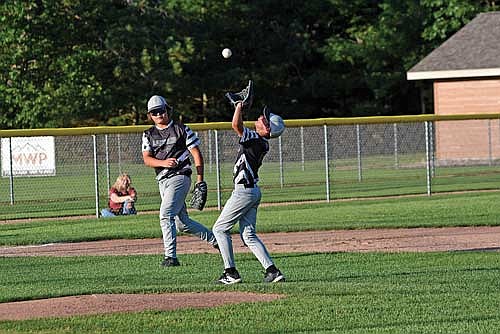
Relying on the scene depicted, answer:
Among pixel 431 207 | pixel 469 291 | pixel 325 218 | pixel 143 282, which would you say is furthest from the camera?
pixel 431 207

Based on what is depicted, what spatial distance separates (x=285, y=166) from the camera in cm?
3153

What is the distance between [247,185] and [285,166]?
20.7 meters

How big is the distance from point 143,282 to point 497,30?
3052 centimetres

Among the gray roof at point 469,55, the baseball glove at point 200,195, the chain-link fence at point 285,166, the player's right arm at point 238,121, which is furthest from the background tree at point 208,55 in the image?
the player's right arm at point 238,121

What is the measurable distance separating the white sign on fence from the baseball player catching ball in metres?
11.8

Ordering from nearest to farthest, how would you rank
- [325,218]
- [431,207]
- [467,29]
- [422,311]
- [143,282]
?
[422,311]
[143,282]
[325,218]
[431,207]
[467,29]

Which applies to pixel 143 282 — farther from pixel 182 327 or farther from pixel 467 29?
pixel 467 29

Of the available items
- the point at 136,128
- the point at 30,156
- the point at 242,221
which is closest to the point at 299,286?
the point at 242,221

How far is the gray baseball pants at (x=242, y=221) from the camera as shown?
10875 millimetres

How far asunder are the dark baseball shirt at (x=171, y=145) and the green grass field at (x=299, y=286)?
1.09m

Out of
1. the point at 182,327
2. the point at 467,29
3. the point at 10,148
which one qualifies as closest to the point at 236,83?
the point at 467,29

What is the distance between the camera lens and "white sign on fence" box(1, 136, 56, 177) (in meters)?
22.2

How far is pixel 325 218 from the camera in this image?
1986cm

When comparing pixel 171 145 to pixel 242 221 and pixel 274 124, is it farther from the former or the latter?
pixel 274 124
